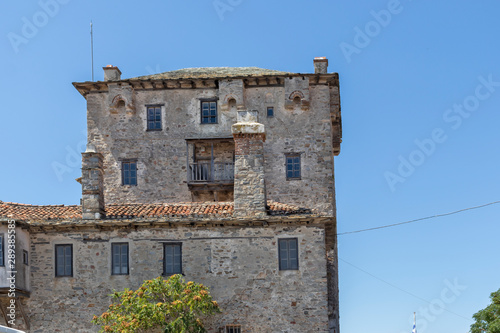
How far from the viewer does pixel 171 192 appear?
4194 centimetres

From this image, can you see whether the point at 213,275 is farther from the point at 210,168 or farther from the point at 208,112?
the point at 208,112

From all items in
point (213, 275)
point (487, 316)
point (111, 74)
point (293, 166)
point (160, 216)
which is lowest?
point (487, 316)

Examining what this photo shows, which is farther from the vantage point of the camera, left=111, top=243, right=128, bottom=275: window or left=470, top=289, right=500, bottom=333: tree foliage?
left=470, top=289, right=500, bottom=333: tree foliage

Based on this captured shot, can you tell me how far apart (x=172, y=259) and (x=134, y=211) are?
104 inches

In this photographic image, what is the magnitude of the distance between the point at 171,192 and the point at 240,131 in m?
10.9

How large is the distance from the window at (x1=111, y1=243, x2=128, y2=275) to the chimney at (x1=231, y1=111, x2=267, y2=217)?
13.5ft

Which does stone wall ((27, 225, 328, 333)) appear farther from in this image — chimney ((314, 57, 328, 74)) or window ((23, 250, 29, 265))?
chimney ((314, 57, 328, 74))

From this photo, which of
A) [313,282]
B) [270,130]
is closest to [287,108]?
[270,130]

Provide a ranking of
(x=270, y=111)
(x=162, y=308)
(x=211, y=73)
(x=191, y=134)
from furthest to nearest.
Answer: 1. (x=211, y=73)
2. (x=191, y=134)
3. (x=270, y=111)
4. (x=162, y=308)

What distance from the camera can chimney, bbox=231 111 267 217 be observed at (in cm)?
3117

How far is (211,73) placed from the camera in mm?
44344

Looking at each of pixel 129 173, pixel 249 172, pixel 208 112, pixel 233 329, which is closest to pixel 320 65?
pixel 208 112

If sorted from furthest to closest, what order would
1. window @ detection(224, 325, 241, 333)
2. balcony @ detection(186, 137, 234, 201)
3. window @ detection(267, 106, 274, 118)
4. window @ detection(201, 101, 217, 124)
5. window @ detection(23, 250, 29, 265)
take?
window @ detection(201, 101, 217, 124)
window @ detection(267, 106, 274, 118)
balcony @ detection(186, 137, 234, 201)
window @ detection(23, 250, 29, 265)
window @ detection(224, 325, 241, 333)

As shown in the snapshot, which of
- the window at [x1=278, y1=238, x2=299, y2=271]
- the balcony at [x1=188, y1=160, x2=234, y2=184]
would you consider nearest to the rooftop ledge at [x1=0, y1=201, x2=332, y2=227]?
the window at [x1=278, y1=238, x2=299, y2=271]
